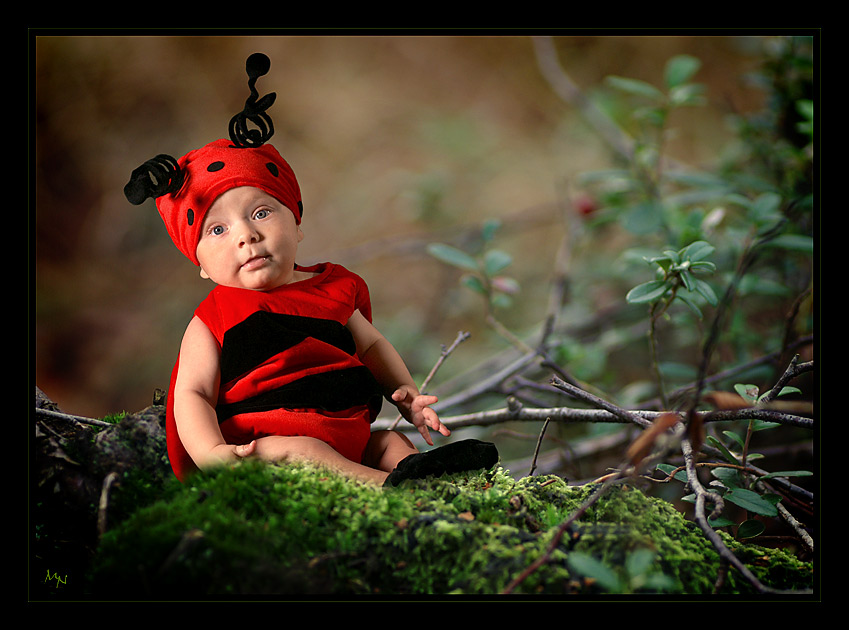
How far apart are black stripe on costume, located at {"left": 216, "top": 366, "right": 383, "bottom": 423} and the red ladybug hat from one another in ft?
0.79

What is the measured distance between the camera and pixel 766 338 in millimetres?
1787

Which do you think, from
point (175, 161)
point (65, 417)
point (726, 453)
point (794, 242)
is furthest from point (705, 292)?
point (65, 417)

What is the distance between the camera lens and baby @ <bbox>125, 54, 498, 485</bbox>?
2.94 feet

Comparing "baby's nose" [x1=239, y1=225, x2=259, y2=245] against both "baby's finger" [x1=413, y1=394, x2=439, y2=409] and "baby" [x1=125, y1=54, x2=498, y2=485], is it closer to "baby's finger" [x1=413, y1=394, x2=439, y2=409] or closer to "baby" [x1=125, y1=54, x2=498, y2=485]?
"baby" [x1=125, y1=54, x2=498, y2=485]

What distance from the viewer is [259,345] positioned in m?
0.93

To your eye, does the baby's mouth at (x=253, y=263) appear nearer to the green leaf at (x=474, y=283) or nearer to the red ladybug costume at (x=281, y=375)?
the red ladybug costume at (x=281, y=375)

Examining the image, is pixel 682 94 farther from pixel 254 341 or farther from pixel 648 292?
pixel 254 341

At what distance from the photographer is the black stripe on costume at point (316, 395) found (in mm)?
925

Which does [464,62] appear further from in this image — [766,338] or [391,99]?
[766,338]

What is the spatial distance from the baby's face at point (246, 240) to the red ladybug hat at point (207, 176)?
0.01 m

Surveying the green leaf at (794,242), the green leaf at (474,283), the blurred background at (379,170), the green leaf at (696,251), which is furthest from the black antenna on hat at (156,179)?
Answer: the green leaf at (794,242)

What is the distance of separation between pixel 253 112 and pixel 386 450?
1.82ft

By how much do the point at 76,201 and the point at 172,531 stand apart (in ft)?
3.58
